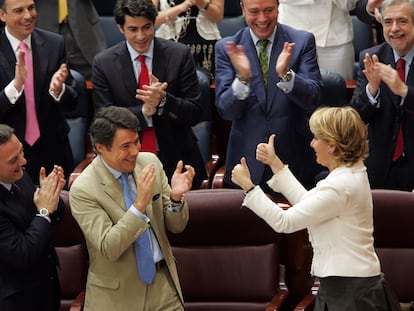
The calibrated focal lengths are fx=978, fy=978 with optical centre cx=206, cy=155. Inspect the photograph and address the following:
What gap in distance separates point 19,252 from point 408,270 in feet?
4.03

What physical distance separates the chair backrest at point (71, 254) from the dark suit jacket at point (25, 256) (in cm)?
20

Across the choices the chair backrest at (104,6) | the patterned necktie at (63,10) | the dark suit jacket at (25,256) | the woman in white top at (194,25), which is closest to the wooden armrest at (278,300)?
the dark suit jacket at (25,256)

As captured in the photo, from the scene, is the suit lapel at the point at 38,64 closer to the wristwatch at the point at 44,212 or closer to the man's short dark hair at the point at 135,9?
the man's short dark hair at the point at 135,9

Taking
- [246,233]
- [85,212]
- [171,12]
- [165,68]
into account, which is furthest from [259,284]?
[171,12]

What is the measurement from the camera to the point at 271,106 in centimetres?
353

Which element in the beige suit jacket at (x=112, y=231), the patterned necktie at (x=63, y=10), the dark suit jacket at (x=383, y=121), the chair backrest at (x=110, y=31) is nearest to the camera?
the beige suit jacket at (x=112, y=231)

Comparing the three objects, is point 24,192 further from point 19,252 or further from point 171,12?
point 171,12

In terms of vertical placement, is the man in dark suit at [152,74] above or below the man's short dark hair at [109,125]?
below

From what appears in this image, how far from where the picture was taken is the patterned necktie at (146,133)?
3.62m

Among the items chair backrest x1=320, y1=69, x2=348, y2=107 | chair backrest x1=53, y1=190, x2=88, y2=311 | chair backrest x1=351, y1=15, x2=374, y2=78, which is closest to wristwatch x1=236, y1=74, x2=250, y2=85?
chair backrest x1=320, y1=69, x2=348, y2=107

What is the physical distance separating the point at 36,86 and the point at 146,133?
18.1 inches

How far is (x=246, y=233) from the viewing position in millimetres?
3117

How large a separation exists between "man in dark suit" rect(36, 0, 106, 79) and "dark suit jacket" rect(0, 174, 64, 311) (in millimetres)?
1531

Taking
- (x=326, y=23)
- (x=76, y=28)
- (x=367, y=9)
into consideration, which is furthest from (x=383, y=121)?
(x=76, y=28)
